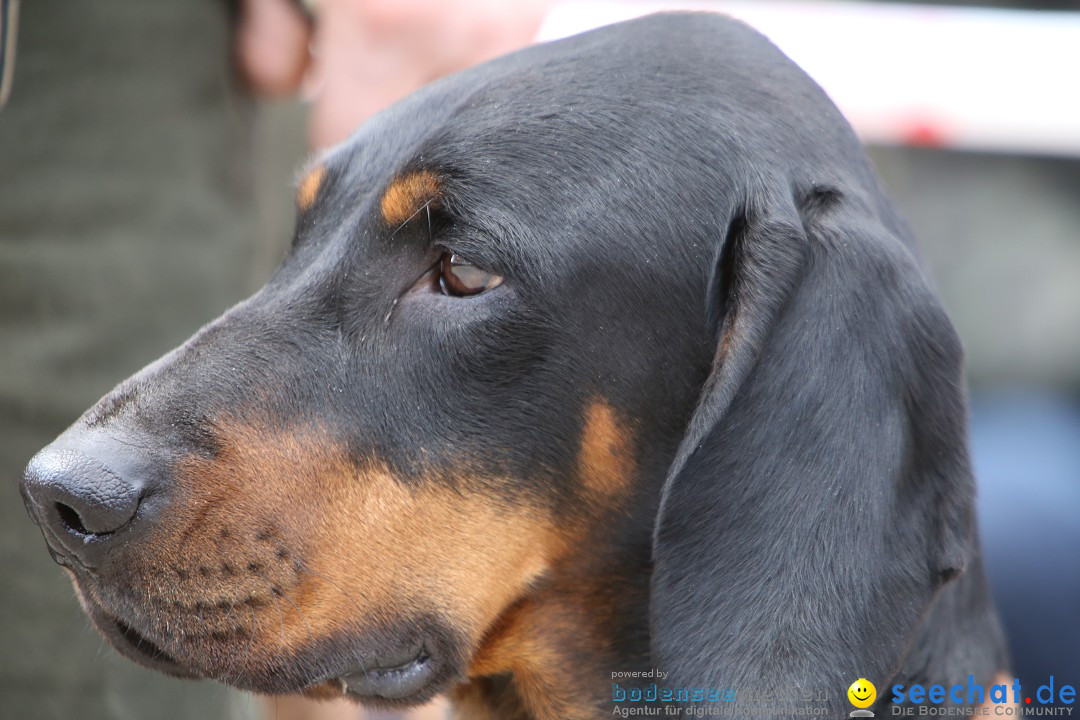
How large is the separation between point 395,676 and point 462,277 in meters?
0.91

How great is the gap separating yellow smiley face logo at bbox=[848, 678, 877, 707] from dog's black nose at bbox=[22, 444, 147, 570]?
1.51m

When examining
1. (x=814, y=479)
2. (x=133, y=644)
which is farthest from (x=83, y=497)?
(x=814, y=479)

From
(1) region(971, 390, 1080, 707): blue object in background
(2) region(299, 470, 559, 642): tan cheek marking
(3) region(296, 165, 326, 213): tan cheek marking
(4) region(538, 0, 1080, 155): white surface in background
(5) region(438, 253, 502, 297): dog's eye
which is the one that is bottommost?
(1) region(971, 390, 1080, 707): blue object in background

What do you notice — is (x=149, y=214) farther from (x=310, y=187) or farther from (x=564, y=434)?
(x=564, y=434)

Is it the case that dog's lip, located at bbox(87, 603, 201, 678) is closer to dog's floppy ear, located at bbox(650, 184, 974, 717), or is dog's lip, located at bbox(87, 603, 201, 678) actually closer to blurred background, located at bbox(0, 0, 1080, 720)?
blurred background, located at bbox(0, 0, 1080, 720)

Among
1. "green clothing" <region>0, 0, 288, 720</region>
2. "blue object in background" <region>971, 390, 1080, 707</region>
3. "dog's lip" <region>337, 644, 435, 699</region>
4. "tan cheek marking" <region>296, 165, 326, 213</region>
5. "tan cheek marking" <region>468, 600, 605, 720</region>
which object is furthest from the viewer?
"blue object in background" <region>971, 390, 1080, 707</region>

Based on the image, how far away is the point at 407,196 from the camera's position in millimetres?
2480

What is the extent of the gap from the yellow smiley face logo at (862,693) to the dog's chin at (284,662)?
0.87m

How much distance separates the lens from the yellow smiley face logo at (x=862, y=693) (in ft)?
7.50

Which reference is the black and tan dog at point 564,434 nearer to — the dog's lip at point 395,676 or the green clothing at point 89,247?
the dog's lip at point 395,676

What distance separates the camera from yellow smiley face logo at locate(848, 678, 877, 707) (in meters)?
2.29

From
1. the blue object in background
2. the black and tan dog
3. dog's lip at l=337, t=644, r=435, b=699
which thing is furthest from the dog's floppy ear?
the blue object in background

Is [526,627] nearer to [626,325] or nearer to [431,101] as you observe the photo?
[626,325]

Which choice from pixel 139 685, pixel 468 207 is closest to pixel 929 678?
pixel 468 207
